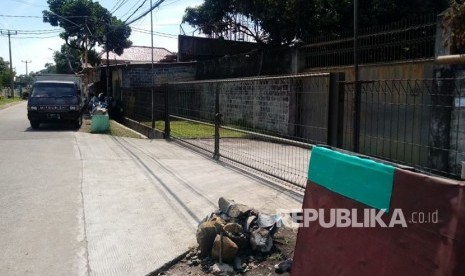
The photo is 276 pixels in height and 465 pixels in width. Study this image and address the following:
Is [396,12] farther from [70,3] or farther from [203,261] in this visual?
[70,3]

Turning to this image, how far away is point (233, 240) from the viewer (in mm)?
4422

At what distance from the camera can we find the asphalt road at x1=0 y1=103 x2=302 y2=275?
15.0ft

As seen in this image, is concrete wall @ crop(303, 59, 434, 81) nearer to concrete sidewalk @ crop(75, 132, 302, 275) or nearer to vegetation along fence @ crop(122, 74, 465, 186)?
vegetation along fence @ crop(122, 74, 465, 186)

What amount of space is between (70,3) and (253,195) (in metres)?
40.5

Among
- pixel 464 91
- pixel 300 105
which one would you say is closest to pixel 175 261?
pixel 300 105

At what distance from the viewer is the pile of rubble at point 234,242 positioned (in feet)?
14.1

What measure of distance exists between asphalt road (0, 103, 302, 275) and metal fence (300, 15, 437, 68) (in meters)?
5.25

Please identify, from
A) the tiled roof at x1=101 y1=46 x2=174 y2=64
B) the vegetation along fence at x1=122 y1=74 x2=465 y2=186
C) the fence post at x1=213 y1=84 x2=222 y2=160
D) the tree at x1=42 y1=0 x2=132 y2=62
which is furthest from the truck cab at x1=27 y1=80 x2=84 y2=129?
the tiled roof at x1=101 y1=46 x2=174 y2=64

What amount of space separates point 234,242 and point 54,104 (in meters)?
15.2

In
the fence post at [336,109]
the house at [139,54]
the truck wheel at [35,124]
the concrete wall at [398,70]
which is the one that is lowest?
the truck wheel at [35,124]

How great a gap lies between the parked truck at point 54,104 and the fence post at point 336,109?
1416 cm

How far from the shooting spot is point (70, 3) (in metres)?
41.9

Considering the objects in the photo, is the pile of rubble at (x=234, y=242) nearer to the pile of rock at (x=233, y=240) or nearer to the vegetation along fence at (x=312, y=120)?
the pile of rock at (x=233, y=240)

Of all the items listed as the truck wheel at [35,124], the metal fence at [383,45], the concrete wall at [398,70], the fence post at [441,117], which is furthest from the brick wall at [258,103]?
the truck wheel at [35,124]
